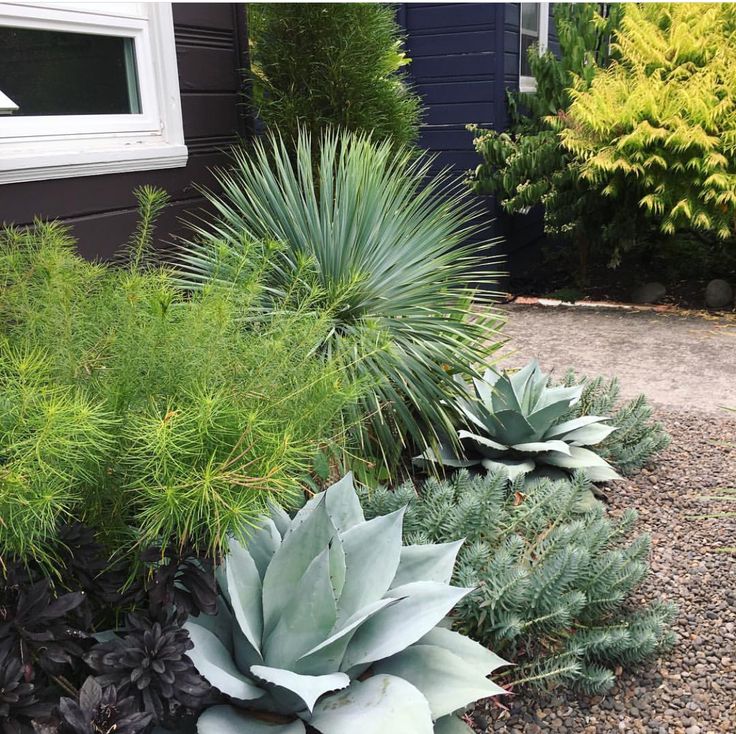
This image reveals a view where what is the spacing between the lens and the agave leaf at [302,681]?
159cm

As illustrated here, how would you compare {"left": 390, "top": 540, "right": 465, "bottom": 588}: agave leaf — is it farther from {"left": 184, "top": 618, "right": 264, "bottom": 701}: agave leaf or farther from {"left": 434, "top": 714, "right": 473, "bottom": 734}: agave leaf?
{"left": 184, "top": 618, "right": 264, "bottom": 701}: agave leaf

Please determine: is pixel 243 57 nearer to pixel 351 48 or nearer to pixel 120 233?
pixel 351 48

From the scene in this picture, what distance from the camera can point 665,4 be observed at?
23.6ft

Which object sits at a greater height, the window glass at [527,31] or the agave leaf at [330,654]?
the window glass at [527,31]

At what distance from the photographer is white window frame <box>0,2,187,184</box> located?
3143mm

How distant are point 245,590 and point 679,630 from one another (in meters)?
1.59

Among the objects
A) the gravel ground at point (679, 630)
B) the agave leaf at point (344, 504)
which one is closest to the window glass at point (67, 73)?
the agave leaf at point (344, 504)

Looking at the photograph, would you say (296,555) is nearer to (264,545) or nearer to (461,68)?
(264,545)

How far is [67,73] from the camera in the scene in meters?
3.42

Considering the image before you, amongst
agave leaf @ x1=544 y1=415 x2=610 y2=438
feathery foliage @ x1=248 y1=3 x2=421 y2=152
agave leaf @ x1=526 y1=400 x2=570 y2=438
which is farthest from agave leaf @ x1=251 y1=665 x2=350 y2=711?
feathery foliage @ x1=248 y1=3 x2=421 y2=152

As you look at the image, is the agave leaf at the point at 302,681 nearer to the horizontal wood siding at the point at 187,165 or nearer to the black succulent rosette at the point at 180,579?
the black succulent rosette at the point at 180,579

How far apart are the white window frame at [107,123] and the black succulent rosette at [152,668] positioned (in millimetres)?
2266

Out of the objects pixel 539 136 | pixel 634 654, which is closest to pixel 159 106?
pixel 634 654

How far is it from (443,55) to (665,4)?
2.19 m
